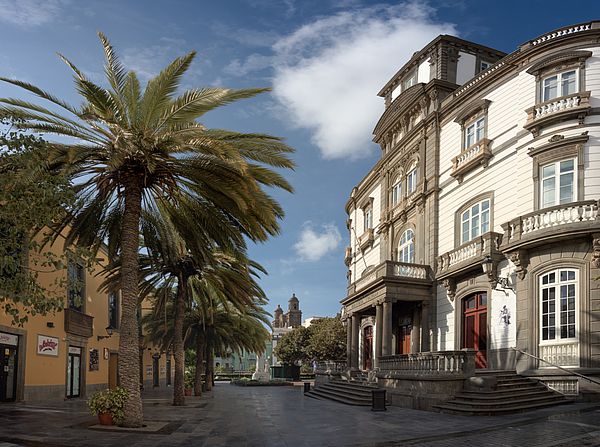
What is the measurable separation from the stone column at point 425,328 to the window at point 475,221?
157 inches

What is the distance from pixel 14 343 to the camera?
23219 mm

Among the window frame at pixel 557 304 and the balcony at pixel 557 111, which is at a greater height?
the balcony at pixel 557 111

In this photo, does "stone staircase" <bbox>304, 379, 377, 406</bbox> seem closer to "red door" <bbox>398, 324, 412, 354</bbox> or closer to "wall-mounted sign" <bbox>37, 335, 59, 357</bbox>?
"red door" <bbox>398, 324, 412, 354</bbox>

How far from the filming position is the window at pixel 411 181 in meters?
32.8

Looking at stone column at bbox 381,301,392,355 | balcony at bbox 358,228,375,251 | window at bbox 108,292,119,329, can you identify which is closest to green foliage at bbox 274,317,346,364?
balcony at bbox 358,228,375,251

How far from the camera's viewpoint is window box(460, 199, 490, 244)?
2602cm

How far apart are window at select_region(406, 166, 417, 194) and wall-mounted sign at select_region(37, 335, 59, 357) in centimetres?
1924

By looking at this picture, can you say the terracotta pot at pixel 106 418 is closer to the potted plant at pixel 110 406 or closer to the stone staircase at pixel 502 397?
the potted plant at pixel 110 406

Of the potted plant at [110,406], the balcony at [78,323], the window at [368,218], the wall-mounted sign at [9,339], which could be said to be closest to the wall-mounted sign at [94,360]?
the balcony at [78,323]

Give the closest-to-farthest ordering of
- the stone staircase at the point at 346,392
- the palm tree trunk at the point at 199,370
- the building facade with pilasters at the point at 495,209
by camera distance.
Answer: the building facade with pilasters at the point at 495,209, the stone staircase at the point at 346,392, the palm tree trunk at the point at 199,370

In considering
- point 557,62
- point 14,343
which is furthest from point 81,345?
point 557,62

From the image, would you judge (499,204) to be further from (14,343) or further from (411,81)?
(14,343)

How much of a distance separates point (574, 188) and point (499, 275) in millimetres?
4663

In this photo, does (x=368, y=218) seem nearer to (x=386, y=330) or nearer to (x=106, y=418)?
(x=386, y=330)
